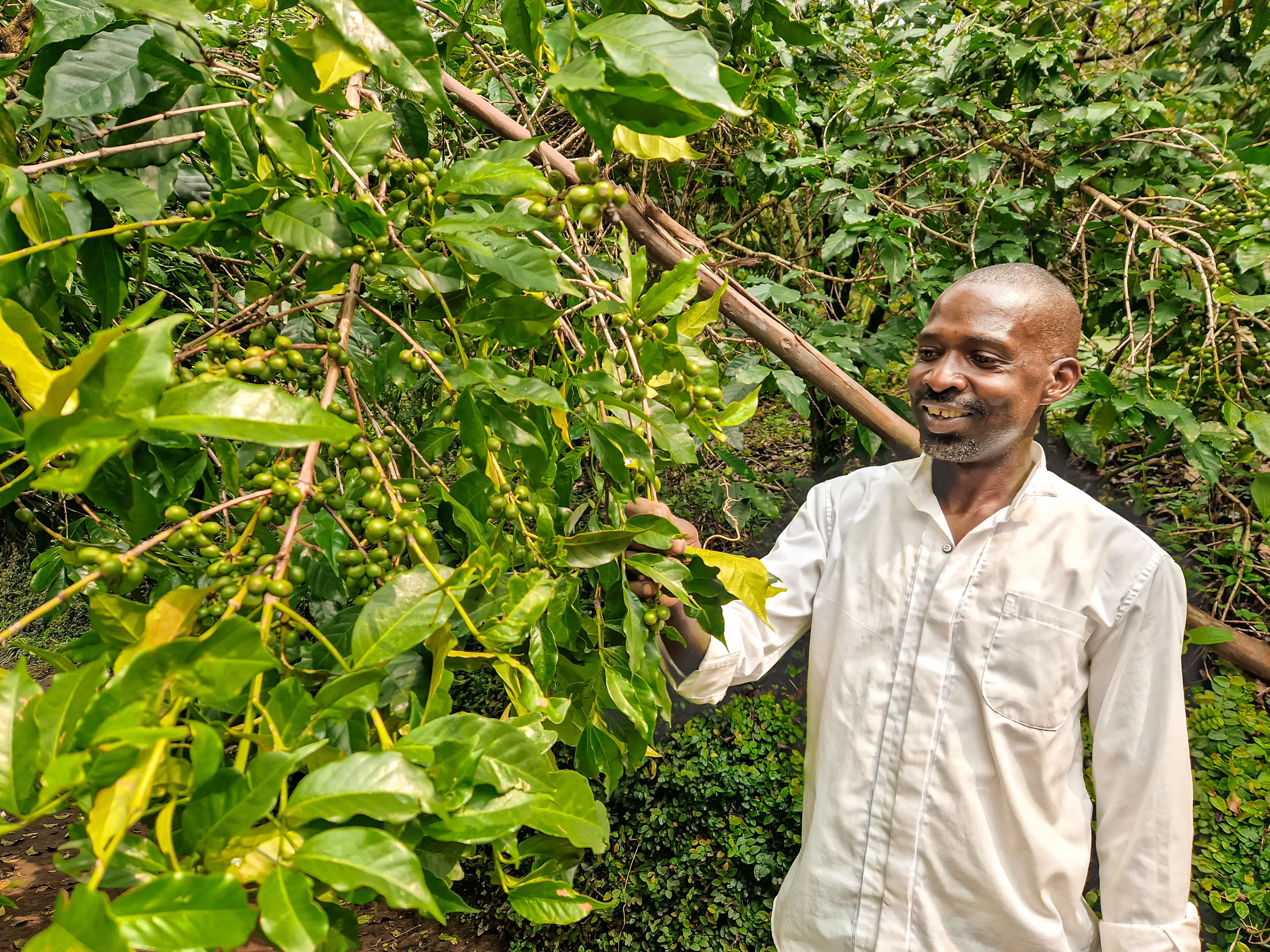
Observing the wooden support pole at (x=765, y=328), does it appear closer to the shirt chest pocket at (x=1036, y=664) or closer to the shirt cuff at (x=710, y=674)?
the shirt chest pocket at (x=1036, y=664)

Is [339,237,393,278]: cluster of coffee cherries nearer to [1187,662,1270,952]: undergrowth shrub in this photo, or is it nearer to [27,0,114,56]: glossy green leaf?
[27,0,114,56]: glossy green leaf

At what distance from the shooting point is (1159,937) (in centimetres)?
142

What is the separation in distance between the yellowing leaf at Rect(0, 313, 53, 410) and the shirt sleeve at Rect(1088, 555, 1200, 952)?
5.61 feet

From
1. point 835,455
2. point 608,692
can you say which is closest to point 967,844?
point 608,692

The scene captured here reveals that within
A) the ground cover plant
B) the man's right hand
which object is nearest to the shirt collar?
the ground cover plant

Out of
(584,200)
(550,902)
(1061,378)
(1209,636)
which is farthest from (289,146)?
(1209,636)

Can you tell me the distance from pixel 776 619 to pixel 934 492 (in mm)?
466

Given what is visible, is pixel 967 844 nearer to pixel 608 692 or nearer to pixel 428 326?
pixel 608 692

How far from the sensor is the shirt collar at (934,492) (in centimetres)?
166

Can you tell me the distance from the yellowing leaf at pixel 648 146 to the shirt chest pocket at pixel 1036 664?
1.16 meters

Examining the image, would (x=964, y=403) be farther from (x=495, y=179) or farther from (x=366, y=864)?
(x=366, y=864)

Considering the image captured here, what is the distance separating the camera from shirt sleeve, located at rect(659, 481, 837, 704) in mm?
1638

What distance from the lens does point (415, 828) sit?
561 millimetres

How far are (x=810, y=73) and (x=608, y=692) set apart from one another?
8.85 ft
